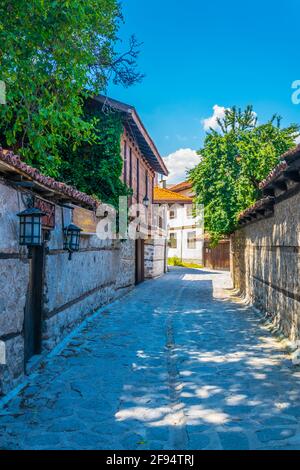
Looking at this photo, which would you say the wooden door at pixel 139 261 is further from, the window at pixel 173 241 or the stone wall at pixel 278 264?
the window at pixel 173 241

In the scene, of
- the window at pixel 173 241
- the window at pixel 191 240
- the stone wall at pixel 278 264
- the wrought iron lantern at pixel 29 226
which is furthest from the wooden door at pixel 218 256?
the wrought iron lantern at pixel 29 226

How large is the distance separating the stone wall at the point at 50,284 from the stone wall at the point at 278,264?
13.2ft

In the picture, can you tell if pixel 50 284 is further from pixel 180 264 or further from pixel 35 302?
pixel 180 264

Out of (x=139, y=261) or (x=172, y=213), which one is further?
(x=172, y=213)

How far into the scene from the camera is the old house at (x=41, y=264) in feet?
16.0

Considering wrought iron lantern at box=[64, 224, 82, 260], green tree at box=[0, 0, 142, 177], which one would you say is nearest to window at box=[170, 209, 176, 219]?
green tree at box=[0, 0, 142, 177]

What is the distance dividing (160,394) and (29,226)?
2.57 metres

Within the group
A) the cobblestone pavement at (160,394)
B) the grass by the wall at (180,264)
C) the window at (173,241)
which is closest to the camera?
Result: the cobblestone pavement at (160,394)

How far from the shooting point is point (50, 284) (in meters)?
6.74

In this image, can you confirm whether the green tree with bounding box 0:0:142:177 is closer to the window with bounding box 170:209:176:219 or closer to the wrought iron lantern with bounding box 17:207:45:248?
the wrought iron lantern with bounding box 17:207:45:248

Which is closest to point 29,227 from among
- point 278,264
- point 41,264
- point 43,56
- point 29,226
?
point 29,226

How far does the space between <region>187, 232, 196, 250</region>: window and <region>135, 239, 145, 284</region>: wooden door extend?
18386 mm

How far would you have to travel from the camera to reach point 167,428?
3.91 metres
